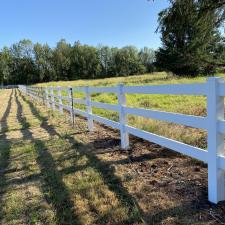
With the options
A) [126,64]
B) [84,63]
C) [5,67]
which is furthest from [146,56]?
[5,67]

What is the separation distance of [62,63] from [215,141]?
88051mm

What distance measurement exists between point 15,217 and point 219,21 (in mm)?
6940

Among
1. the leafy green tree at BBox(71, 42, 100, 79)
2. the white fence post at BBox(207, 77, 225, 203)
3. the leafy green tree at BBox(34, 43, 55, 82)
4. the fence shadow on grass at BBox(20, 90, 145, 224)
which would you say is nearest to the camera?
the white fence post at BBox(207, 77, 225, 203)

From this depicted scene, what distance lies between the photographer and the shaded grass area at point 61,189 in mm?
3533

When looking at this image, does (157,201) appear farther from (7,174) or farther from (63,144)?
(63,144)

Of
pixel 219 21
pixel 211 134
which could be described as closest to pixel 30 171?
pixel 211 134

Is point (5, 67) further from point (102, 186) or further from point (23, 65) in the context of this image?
point (102, 186)

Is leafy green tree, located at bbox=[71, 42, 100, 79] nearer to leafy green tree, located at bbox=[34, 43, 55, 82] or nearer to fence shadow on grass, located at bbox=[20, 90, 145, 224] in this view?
leafy green tree, located at bbox=[34, 43, 55, 82]

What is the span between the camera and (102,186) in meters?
4.30

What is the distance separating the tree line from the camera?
86.6m

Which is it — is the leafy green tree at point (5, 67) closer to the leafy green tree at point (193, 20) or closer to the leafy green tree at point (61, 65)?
the leafy green tree at point (61, 65)

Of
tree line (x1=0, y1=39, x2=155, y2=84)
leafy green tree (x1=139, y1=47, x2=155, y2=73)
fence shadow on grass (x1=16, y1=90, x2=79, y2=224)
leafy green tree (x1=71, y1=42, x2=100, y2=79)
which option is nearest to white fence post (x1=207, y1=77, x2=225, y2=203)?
fence shadow on grass (x1=16, y1=90, x2=79, y2=224)

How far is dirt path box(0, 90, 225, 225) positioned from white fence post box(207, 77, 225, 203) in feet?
0.62

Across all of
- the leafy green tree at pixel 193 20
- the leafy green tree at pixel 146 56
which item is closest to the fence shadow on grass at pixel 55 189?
the leafy green tree at pixel 193 20
